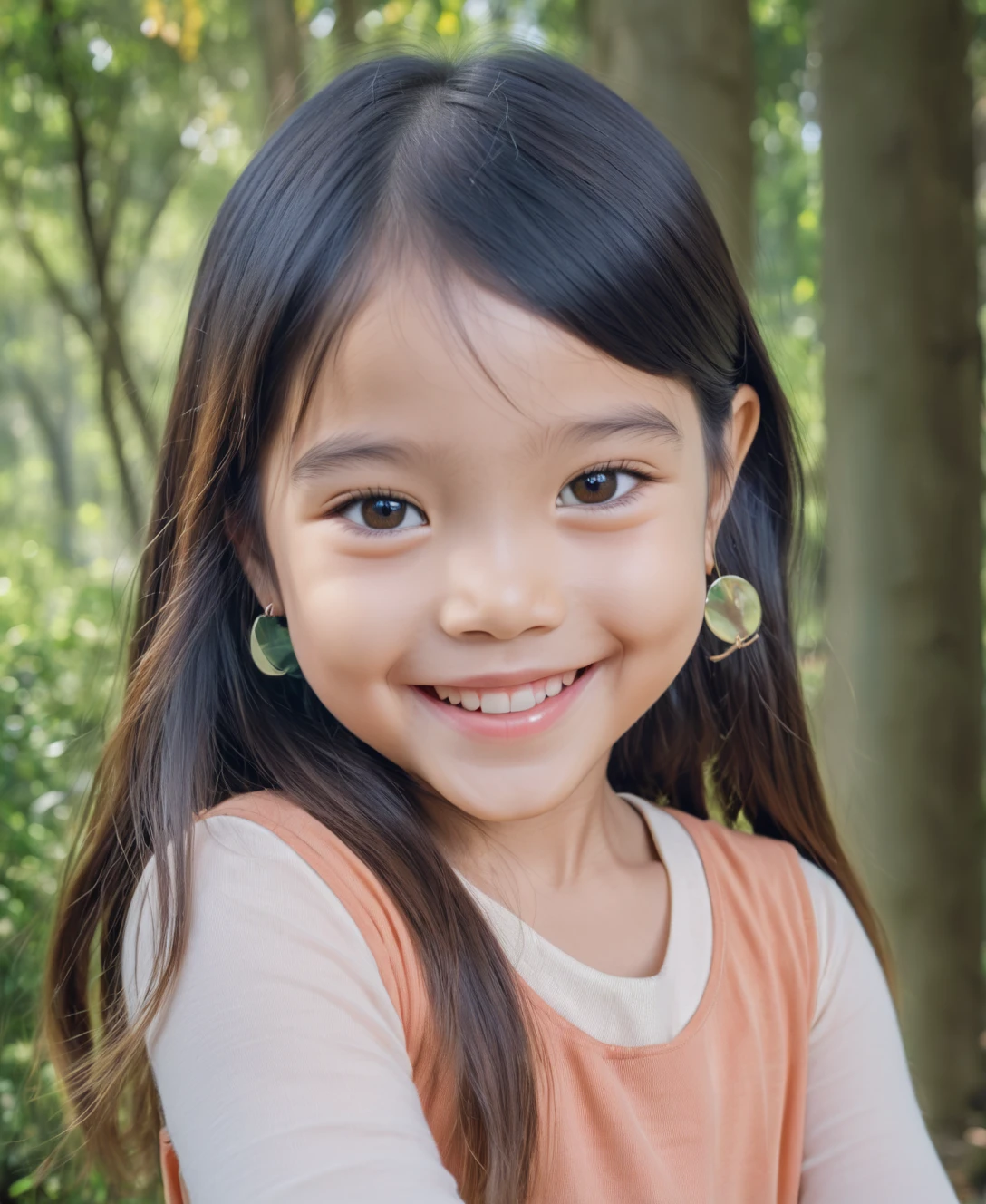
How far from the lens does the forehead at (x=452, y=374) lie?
1.24 metres

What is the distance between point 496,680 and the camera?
1.33m

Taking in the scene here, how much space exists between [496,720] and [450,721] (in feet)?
0.16

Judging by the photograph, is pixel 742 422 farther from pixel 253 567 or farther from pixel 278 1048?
pixel 278 1048

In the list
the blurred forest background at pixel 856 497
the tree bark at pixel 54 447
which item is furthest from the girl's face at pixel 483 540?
the tree bark at pixel 54 447

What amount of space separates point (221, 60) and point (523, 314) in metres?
7.93

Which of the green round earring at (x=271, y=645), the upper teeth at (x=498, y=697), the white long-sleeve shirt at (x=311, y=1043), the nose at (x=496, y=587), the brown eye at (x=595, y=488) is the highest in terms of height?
the brown eye at (x=595, y=488)

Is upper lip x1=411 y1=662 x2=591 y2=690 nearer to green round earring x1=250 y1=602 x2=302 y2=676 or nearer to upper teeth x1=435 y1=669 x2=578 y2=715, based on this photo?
upper teeth x1=435 y1=669 x2=578 y2=715

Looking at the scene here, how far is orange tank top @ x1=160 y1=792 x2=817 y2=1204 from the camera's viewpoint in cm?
135

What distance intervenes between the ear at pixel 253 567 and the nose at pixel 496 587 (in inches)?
10.9

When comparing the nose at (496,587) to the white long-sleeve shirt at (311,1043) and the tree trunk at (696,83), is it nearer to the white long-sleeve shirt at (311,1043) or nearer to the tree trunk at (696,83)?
the white long-sleeve shirt at (311,1043)

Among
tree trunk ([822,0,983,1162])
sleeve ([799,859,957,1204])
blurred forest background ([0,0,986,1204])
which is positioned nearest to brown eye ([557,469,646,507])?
blurred forest background ([0,0,986,1204])

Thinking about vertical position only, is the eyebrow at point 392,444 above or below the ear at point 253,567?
above

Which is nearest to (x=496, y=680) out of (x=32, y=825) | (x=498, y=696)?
(x=498, y=696)

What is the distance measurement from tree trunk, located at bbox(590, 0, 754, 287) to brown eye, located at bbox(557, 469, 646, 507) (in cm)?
127
